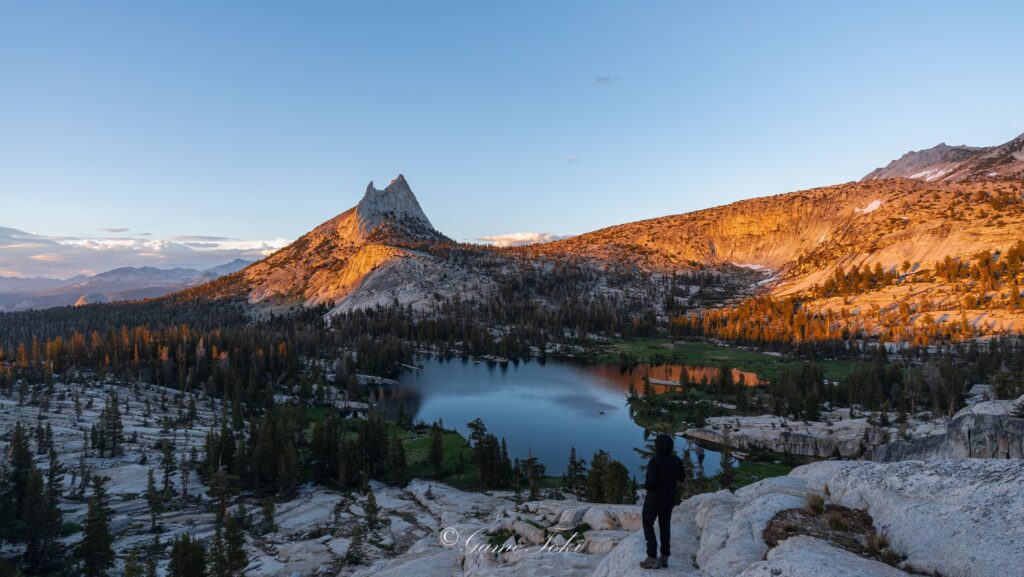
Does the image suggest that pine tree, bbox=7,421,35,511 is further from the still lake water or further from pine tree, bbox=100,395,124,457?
the still lake water

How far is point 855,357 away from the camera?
163 m

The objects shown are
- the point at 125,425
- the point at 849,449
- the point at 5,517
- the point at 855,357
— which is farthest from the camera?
the point at 855,357

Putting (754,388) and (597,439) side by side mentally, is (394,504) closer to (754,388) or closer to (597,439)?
(597,439)

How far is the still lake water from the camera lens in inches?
3711

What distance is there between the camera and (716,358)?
175625 millimetres

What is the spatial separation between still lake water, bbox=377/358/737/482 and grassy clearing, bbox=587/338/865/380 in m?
6.96

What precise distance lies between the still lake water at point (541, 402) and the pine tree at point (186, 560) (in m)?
50.5

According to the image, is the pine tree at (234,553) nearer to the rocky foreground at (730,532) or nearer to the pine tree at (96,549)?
the rocky foreground at (730,532)

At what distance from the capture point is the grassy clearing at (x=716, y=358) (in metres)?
150

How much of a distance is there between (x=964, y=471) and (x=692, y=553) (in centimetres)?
839

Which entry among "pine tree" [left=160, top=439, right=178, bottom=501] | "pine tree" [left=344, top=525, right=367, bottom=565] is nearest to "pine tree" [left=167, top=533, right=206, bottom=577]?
"pine tree" [left=344, top=525, right=367, bottom=565]

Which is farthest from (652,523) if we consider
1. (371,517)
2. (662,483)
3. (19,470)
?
(19,470)

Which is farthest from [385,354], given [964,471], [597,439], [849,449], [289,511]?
[964,471]

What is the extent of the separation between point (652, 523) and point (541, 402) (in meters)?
115
